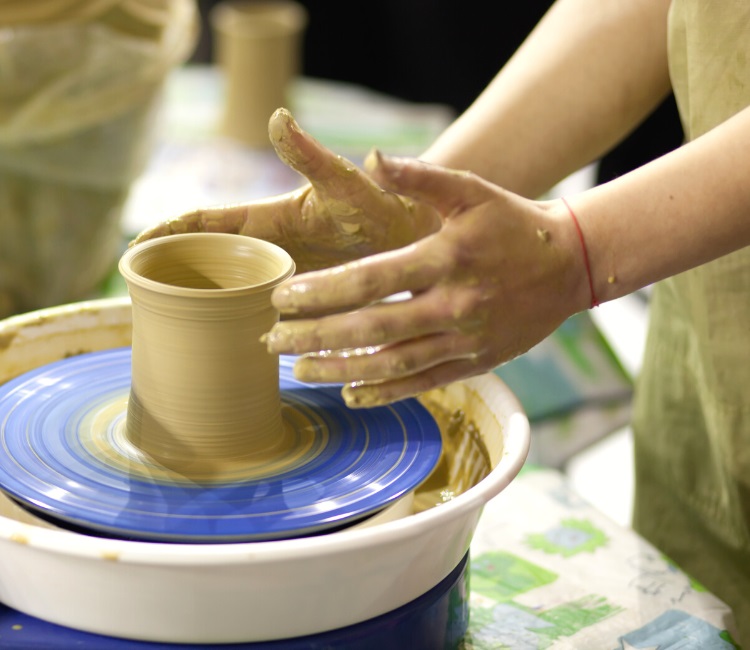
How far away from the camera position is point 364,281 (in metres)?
0.86

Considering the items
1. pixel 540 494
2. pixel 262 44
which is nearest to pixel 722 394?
pixel 540 494

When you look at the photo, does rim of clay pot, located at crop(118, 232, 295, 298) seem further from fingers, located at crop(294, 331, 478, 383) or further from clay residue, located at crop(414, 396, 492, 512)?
clay residue, located at crop(414, 396, 492, 512)

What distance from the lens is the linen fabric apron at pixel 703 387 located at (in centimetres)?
120

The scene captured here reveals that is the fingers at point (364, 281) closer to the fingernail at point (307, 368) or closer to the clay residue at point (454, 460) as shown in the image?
the fingernail at point (307, 368)

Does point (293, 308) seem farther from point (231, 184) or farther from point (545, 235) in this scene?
point (231, 184)

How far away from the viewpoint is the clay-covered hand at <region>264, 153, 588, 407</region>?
0.87 metres

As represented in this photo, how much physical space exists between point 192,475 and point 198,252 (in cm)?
27

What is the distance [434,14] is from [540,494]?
10.7 ft

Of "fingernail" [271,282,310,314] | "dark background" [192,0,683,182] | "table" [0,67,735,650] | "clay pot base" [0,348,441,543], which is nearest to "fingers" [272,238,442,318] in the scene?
"fingernail" [271,282,310,314]

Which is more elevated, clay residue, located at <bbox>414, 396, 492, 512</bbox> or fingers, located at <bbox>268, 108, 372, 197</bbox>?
fingers, located at <bbox>268, 108, 372, 197</bbox>

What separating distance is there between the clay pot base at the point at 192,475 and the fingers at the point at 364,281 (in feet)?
0.73

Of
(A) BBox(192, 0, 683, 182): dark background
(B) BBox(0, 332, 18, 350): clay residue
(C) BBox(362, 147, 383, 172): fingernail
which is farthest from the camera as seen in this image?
(A) BBox(192, 0, 683, 182): dark background

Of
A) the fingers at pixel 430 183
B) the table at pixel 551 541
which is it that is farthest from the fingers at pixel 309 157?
the table at pixel 551 541

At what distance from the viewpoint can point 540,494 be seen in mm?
1580
